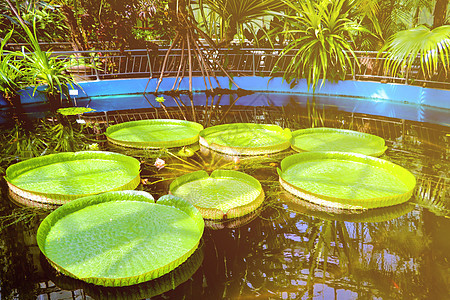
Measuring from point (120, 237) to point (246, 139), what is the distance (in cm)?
227

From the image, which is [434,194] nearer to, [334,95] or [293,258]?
[293,258]

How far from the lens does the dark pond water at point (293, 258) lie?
70.9 inches

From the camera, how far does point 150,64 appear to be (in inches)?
304

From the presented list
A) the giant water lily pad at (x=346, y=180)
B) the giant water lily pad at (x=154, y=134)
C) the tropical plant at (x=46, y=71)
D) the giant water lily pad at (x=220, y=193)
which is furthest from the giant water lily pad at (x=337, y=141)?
the tropical plant at (x=46, y=71)

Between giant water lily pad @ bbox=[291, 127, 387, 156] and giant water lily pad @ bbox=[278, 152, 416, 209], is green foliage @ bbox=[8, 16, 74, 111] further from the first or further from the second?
giant water lily pad @ bbox=[278, 152, 416, 209]

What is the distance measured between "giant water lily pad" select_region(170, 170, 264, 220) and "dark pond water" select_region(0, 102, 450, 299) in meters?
0.10

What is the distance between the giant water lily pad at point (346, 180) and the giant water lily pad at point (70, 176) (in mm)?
1370

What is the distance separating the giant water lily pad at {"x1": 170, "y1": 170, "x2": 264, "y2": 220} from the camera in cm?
249

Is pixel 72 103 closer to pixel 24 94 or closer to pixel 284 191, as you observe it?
pixel 24 94

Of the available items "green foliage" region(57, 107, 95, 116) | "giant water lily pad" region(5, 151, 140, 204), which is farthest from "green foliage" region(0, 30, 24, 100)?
"giant water lily pad" region(5, 151, 140, 204)

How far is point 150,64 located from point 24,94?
2.52 metres

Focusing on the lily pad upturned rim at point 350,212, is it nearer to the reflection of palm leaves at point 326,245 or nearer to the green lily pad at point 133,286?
the reflection of palm leaves at point 326,245

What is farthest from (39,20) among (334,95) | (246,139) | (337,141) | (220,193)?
(220,193)

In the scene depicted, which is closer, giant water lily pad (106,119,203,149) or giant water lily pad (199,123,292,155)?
giant water lily pad (199,123,292,155)
